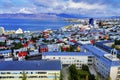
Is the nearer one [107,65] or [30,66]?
[30,66]

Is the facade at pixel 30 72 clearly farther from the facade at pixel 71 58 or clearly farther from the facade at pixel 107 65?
the facade at pixel 71 58

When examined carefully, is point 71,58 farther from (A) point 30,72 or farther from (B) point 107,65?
(A) point 30,72

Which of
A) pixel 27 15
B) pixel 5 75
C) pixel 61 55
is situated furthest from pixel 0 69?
pixel 27 15

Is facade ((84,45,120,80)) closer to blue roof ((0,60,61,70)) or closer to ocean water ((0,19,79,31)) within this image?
blue roof ((0,60,61,70))

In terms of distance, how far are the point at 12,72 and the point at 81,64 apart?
14.1ft

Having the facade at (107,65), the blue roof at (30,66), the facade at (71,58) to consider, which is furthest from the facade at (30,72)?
the facade at (71,58)

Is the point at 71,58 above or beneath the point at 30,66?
beneath

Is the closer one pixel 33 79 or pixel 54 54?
pixel 33 79

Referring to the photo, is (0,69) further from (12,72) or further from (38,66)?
(38,66)

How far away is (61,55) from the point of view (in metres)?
11.4

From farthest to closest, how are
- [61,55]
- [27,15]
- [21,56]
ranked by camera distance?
[27,15] → [21,56] → [61,55]

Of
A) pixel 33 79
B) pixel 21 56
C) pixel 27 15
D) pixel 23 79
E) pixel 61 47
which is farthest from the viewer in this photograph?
pixel 27 15

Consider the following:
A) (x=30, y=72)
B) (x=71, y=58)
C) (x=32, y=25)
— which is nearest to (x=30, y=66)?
(x=30, y=72)

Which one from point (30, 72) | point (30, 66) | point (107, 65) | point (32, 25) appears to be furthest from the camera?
point (32, 25)
